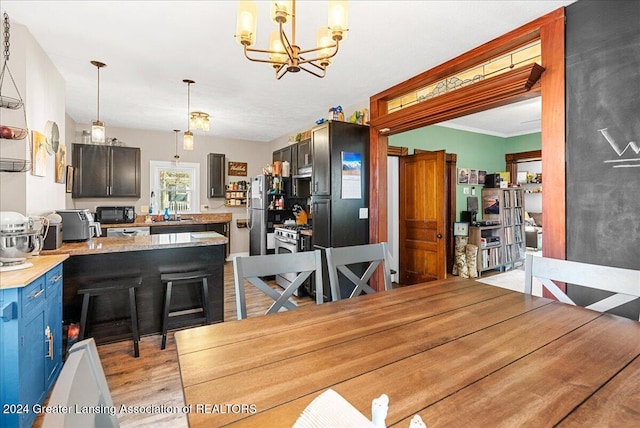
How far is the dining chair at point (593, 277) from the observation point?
146 cm

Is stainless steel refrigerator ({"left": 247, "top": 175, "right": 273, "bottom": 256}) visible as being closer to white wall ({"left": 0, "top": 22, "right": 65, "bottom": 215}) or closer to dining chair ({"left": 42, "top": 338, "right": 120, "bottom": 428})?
white wall ({"left": 0, "top": 22, "right": 65, "bottom": 215})

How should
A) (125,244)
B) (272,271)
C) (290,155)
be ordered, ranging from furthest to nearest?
(290,155) → (125,244) → (272,271)

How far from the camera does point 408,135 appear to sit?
4824mm

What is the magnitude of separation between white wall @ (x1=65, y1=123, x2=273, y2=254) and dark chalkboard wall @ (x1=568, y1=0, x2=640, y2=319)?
583 cm

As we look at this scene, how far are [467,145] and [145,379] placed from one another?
19.2 feet

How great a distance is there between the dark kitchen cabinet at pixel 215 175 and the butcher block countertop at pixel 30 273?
14.0 feet

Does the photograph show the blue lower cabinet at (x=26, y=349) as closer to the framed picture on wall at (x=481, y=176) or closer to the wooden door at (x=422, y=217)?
the wooden door at (x=422, y=217)


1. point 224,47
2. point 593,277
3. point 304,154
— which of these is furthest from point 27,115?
point 593,277

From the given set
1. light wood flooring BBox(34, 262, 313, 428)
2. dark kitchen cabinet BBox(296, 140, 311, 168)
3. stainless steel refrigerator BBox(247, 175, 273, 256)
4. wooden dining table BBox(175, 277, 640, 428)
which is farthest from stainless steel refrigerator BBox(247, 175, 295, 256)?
wooden dining table BBox(175, 277, 640, 428)

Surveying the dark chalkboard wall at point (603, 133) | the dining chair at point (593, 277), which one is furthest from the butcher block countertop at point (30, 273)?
the dark chalkboard wall at point (603, 133)

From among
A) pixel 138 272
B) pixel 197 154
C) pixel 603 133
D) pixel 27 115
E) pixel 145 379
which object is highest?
pixel 197 154

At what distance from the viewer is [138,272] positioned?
291 cm

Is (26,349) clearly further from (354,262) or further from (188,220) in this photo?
(188,220)

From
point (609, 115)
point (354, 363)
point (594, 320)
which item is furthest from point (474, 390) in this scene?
point (609, 115)
